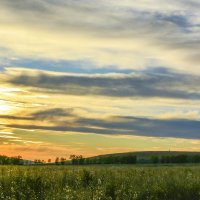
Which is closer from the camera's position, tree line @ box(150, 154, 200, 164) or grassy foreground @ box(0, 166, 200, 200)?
grassy foreground @ box(0, 166, 200, 200)

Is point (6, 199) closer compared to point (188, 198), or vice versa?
point (6, 199)

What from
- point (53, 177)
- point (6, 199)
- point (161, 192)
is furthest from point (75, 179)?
point (6, 199)

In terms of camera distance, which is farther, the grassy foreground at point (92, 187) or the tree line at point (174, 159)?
the tree line at point (174, 159)

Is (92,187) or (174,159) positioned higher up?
(174,159)

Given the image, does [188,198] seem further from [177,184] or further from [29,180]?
[29,180]

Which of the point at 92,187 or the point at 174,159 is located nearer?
the point at 92,187

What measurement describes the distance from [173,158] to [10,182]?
91.9m

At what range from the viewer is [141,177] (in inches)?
1134

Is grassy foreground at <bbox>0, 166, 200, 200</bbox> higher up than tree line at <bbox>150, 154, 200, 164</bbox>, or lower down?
lower down

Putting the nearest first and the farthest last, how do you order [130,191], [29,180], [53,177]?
[130,191], [29,180], [53,177]

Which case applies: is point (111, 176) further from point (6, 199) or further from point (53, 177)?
point (6, 199)

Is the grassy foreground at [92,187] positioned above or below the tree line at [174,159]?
below

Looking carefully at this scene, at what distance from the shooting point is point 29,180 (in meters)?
24.7

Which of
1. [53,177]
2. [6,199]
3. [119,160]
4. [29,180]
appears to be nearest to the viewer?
[6,199]
